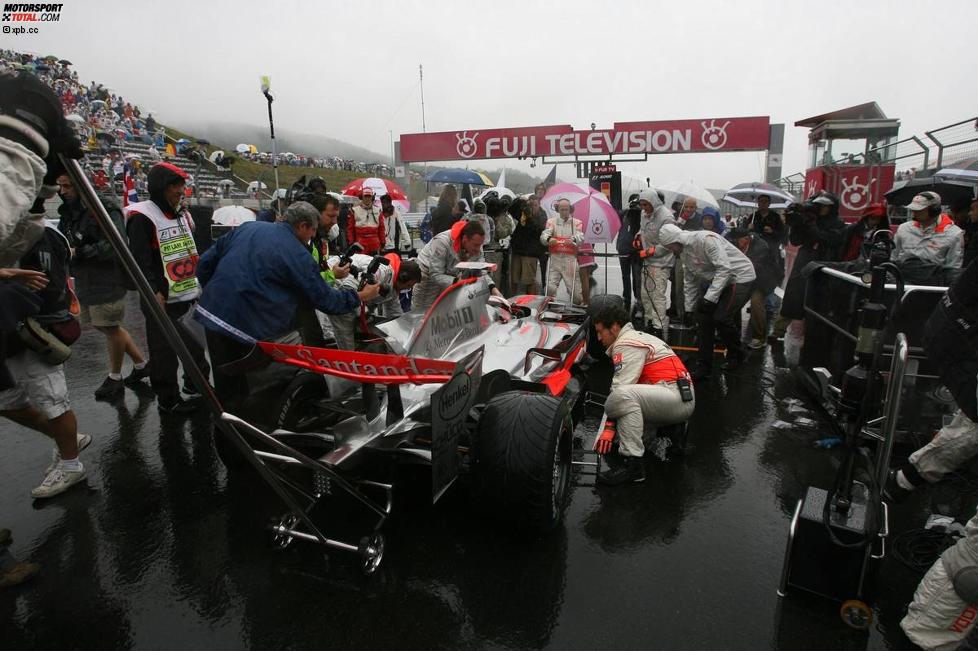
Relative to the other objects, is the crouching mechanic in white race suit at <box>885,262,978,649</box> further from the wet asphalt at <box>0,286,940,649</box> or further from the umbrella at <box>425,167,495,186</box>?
the umbrella at <box>425,167,495,186</box>

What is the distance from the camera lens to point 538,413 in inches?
115

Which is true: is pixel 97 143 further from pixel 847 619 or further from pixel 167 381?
pixel 847 619

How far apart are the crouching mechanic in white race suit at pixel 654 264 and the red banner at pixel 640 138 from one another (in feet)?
28.3

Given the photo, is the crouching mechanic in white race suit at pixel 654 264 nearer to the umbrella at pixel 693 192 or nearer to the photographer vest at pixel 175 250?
the umbrella at pixel 693 192

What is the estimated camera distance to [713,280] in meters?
5.55

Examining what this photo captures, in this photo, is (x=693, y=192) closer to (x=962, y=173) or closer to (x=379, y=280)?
(x=962, y=173)

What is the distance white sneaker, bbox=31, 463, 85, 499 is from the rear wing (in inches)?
82.4

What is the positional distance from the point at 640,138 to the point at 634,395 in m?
13.7

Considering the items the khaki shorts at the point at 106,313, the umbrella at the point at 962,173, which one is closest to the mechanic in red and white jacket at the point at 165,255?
the khaki shorts at the point at 106,313

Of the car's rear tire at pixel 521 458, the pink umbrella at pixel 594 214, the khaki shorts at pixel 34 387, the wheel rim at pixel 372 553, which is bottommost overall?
the wheel rim at pixel 372 553

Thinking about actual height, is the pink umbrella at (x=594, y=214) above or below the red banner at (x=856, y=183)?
below

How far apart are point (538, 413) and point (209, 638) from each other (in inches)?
69.9

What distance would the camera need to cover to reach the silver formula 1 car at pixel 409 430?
2.70m

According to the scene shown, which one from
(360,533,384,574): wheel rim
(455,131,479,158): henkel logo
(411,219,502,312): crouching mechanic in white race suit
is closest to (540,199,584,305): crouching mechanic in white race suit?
(411,219,502,312): crouching mechanic in white race suit
